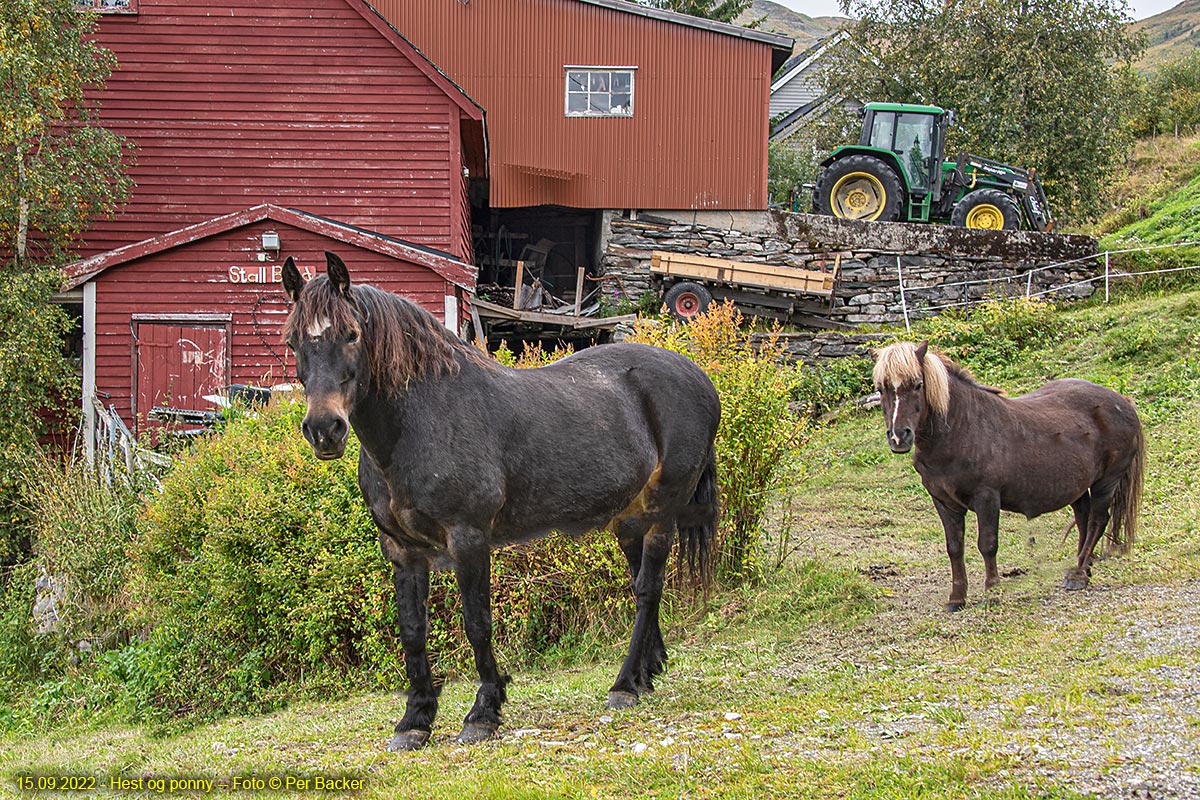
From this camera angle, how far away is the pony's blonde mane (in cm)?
746

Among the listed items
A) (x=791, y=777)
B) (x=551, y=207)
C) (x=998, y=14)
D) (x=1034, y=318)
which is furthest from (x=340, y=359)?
(x=998, y=14)

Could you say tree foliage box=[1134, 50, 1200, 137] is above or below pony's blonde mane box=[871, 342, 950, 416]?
above

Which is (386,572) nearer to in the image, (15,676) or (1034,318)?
(15,676)

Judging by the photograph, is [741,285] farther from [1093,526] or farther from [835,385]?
[1093,526]

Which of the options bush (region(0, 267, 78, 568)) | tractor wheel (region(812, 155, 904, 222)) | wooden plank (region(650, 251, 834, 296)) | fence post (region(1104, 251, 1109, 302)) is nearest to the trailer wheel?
wooden plank (region(650, 251, 834, 296))

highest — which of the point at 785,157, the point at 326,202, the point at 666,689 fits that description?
the point at 785,157

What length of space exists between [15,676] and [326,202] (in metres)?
9.59

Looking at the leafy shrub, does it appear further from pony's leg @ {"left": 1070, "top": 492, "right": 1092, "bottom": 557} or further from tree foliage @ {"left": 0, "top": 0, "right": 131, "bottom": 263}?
tree foliage @ {"left": 0, "top": 0, "right": 131, "bottom": 263}

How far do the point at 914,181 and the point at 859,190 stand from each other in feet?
4.90

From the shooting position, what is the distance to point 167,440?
1220 cm

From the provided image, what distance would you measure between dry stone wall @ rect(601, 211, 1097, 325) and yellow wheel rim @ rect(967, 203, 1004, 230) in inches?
80.9

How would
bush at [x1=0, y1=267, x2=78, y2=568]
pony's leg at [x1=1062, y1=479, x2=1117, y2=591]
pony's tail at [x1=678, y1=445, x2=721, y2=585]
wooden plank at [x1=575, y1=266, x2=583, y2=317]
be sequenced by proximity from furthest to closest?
wooden plank at [x1=575, y1=266, x2=583, y2=317]
bush at [x1=0, y1=267, x2=78, y2=568]
pony's leg at [x1=1062, y1=479, x2=1117, y2=591]
pony's tail at [x1=678, y1=445, x2=721, y2=585]

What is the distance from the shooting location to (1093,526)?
827 cm

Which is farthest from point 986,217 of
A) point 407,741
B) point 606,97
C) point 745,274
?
point 407,741
